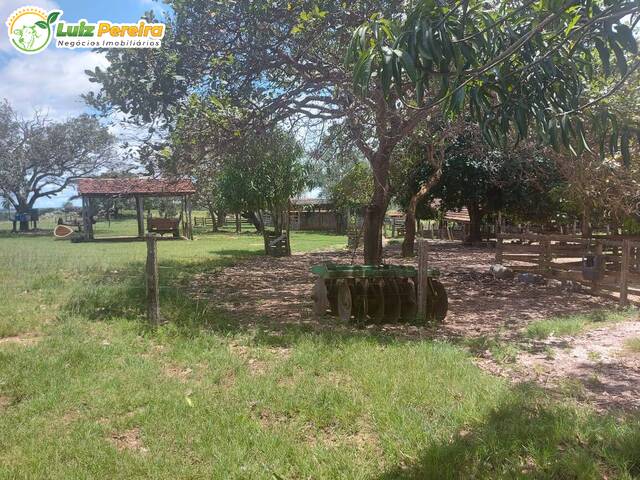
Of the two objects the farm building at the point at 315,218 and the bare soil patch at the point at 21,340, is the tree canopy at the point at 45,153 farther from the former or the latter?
the bare soil patch at the point at 21,340

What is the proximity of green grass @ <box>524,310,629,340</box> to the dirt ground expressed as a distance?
22 centimetres

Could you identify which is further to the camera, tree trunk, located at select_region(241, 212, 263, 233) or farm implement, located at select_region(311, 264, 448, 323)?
tree trunk, located at select_region(241, 212, 263, 233)

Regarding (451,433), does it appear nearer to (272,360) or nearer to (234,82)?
(272,360)

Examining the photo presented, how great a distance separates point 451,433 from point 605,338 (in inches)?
167

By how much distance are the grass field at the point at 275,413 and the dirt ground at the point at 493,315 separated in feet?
2.25

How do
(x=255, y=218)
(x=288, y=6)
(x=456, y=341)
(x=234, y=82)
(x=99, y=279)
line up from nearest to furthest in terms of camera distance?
(x=456, y=341)
(x=288, y=6)
(x=234, y=82)
(x=99, y=279)
(x=255, y=218)

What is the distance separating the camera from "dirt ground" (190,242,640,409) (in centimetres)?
550

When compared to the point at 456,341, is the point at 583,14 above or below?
above

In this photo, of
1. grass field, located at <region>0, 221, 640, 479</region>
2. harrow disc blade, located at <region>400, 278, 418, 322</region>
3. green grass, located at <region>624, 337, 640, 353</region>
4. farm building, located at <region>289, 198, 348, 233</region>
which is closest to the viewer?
grass field, located at <region>0, 221, 640, 479</region>

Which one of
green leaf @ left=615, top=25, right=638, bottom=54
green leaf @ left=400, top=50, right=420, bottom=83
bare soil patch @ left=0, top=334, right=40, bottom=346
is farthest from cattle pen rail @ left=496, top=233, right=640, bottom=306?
bare soil patch @ left=0, top=334, right=40, bottom=346

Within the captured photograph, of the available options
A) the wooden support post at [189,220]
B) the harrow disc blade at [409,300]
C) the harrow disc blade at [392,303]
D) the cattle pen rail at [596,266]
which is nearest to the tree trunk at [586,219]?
the cattle pen rail at [596,266]

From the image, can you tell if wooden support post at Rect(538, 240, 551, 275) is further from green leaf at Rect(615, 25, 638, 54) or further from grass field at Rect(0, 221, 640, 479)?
green leaf at Rect(615, 25, 638, 54)

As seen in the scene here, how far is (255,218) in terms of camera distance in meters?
31.8

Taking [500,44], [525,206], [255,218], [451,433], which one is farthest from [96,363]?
[255,218]
